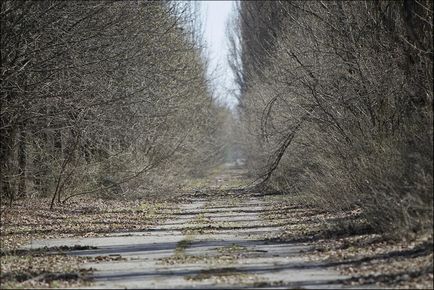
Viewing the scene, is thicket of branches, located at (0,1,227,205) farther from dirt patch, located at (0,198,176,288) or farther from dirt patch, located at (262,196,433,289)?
dirt patch, located at (262,196,433,289)

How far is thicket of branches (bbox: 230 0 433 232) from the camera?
49.6 feet

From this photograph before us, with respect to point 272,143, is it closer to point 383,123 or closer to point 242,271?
point 383,123

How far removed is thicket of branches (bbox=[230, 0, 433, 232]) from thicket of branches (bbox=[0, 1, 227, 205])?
4.67m

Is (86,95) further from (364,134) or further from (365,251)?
(365,251)

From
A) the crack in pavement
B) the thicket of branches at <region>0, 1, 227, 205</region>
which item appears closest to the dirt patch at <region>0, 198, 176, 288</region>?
the crack in pavement

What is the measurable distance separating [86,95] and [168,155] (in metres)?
12.9

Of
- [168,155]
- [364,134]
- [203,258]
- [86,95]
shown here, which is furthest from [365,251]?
[168,155]

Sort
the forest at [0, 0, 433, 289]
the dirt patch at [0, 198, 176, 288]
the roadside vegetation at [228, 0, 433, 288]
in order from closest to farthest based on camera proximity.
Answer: the dirt patch at [0, 198, 176, 288], the forest at [0, 0, 433, 289], the roadside vegetation at [228, 0, 433, 288]

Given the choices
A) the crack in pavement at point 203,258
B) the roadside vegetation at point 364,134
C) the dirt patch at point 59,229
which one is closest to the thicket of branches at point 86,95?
the dirt patch at point 59,229

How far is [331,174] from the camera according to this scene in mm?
21000

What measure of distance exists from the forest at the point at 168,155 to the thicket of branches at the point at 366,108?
0.18 feet

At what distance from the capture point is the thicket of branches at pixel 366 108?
15.1 metres

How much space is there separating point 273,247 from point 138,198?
18141mm

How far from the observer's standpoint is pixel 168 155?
→ 36.5m
